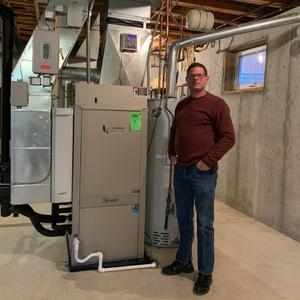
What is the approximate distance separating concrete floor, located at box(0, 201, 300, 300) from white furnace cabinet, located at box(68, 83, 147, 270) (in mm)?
230

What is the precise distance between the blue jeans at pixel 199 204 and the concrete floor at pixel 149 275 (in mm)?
263

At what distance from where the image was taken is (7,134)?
257 cm

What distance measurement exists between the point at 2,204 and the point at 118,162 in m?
0.94

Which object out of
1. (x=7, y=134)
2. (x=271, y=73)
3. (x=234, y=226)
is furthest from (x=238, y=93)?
(x=7, y=134)

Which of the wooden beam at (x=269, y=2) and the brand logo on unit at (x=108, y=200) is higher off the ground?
the wooden beam at (x=269, y=2)

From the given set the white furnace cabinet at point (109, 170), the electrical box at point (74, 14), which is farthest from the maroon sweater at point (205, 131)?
the electrical box at point (74, 14)

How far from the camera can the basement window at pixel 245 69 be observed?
415cm

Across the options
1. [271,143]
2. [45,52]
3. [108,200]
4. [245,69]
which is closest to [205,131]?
[108,200]

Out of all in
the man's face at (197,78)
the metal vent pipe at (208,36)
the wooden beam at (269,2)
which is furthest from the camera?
the wooden beam at (269,2)

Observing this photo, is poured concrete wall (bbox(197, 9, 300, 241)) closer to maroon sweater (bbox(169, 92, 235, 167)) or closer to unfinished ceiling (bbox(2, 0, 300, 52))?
unfinished ceiling (bbox(2, 0, 300, 52))

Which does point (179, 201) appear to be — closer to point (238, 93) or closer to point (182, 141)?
point (182, 141)

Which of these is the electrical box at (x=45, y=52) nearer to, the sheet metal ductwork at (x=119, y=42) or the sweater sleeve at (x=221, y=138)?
the sheet metal ductwork at (x=119, y=42)

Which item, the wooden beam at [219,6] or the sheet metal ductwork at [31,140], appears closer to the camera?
the sheet metal ductwork at [31,140]

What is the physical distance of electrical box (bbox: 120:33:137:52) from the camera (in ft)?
8.87
